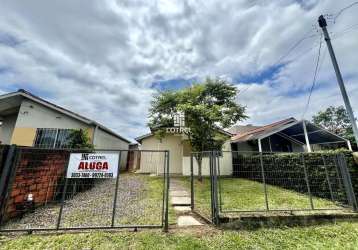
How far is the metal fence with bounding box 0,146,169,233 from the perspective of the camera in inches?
141

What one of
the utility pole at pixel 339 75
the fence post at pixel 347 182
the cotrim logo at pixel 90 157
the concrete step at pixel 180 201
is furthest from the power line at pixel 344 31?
the cotrim logo at pixel 90 157

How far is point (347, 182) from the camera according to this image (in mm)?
4711

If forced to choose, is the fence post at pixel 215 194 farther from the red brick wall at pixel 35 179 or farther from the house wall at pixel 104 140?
the house wall at pixel 104 140

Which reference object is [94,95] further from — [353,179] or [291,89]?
[353,179]

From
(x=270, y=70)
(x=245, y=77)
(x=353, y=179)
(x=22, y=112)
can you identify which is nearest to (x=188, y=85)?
(x=245, y=77)

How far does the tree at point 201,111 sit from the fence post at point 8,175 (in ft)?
24.8

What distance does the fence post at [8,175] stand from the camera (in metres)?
3.43

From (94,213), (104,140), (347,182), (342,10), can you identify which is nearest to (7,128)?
(104,140)

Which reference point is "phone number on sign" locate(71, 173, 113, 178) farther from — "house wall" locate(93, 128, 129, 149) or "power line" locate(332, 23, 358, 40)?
"power line" locate(332, 23, 358, 40)

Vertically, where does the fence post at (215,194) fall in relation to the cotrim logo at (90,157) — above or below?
below

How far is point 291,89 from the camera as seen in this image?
10953 mm

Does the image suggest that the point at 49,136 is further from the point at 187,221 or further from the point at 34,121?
the point at 187,221

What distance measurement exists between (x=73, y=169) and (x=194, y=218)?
3.27 metres

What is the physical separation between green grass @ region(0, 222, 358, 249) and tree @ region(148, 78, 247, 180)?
665cm
